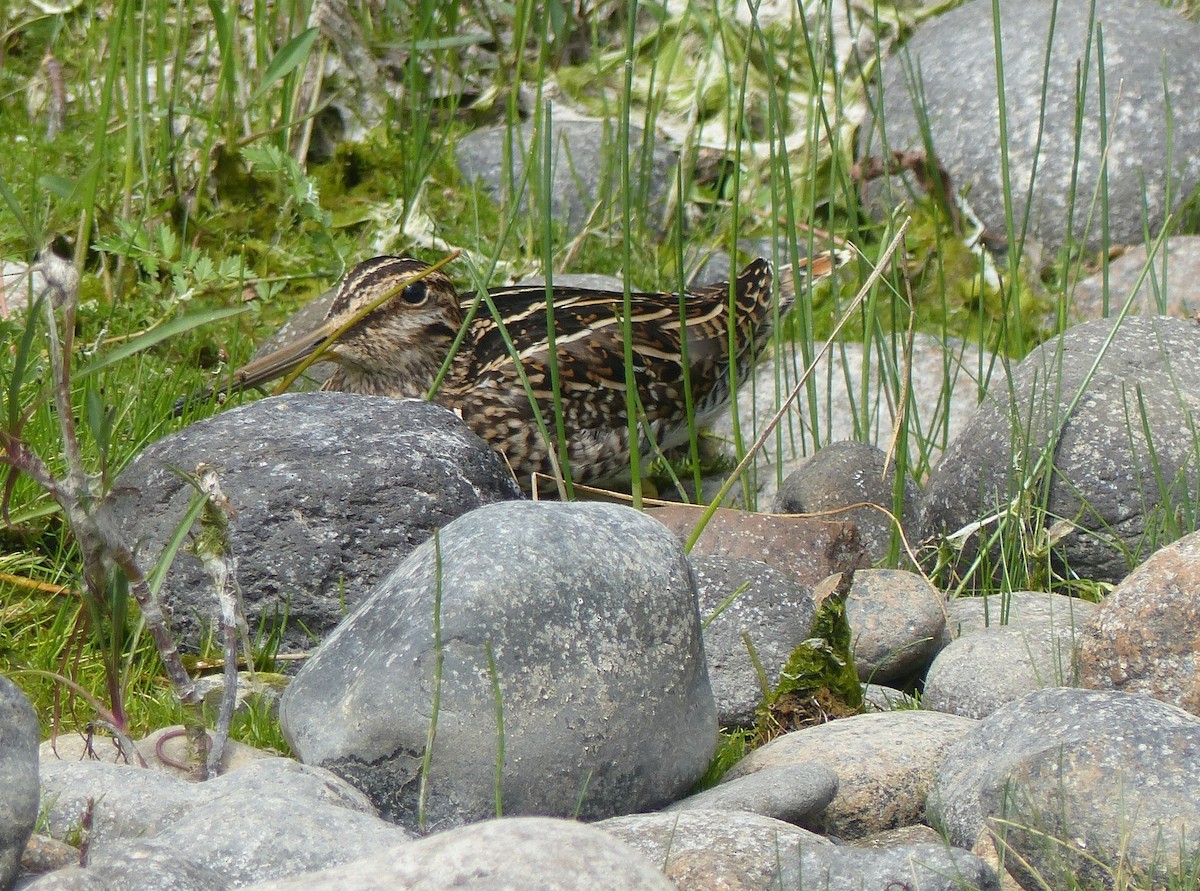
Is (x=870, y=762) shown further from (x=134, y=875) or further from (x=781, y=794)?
(x=134, y=875)

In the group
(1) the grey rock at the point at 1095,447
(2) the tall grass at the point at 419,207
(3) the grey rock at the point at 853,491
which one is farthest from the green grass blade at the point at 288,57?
(1) the grey rock at the point at 1095,447

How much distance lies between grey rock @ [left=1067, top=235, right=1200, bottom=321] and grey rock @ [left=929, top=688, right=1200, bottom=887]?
3649mm

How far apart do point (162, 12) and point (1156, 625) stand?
13.8ft

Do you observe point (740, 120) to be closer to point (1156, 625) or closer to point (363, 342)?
point (363, 342)

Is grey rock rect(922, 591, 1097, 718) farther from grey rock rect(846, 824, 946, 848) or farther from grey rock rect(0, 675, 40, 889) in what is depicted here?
grey rock rect(0, 675, 40, 889)

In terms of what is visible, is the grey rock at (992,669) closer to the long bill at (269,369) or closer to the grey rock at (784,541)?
the grey rock at (784,541)

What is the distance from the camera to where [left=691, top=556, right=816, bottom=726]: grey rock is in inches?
142

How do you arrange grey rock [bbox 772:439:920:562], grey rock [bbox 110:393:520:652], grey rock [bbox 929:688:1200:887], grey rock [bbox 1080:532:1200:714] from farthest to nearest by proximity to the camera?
grey rock [bbox 772:439:920:562], grey rock [bbox 110:393:520:652], grey rock [bbox 1080:532:1200:714], grey rock [bbox 929:688:1200:887]

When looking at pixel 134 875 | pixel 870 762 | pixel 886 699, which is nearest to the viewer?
pixel 134 875

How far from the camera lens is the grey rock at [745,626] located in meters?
3.61

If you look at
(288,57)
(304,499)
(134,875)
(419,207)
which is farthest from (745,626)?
(419,207)

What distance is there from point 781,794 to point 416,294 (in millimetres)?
2902

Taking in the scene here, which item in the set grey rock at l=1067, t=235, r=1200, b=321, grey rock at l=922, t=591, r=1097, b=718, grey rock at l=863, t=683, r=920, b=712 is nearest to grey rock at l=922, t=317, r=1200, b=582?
grey rock at l=922, t=591, r=1097, b=718

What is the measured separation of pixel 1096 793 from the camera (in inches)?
102
